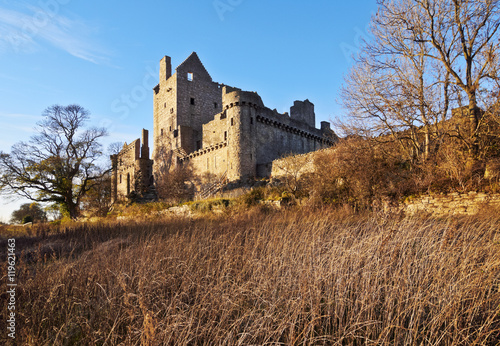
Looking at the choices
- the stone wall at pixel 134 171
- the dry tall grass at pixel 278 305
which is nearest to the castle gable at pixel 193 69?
the stone wall at pixel 134 171

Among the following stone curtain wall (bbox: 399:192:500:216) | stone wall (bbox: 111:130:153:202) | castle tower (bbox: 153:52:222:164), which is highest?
castle tower (bbox: 153:52:222:164)

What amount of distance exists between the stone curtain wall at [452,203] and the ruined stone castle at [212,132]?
731 cm

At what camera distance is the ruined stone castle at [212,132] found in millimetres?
23016

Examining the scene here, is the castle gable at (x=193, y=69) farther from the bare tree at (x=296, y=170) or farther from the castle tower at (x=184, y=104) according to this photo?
the bare tree at (x=296, y=170)

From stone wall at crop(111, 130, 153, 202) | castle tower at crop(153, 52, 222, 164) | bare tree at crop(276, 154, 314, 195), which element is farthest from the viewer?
stone wall at crop(111, 130, 153, 202)

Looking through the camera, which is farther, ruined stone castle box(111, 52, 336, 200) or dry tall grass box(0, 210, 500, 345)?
ruined stone castle box(111, 52, 336, 200)

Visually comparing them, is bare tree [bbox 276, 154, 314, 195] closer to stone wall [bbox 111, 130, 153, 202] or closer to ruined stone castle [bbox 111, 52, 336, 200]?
ruined stone castle [bbox 111, 52, 336, 200]

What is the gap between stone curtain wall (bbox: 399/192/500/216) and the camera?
8.54 meters

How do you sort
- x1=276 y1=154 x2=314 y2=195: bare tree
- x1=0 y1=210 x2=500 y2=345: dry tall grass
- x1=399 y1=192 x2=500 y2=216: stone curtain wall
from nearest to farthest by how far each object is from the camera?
x1=0 y1=210 x2=500 y2=345: dry tall grass, x1=399 y1=192 x2=500 y2=216: stone curtain wall, x1=276 y1=154 x2=314 y2=195: bare tree

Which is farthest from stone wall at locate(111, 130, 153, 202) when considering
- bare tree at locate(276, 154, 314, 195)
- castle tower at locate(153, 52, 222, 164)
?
bare tree at locate(276, 154, 314, 195)

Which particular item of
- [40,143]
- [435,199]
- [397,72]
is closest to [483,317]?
[435,199]

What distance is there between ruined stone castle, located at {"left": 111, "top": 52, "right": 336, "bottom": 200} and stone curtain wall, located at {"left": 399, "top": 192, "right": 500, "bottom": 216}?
731 cm

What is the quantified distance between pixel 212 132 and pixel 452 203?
21.0m

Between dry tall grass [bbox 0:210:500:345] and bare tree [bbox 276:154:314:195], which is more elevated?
bare tree [bbox 276:154:314:195]
